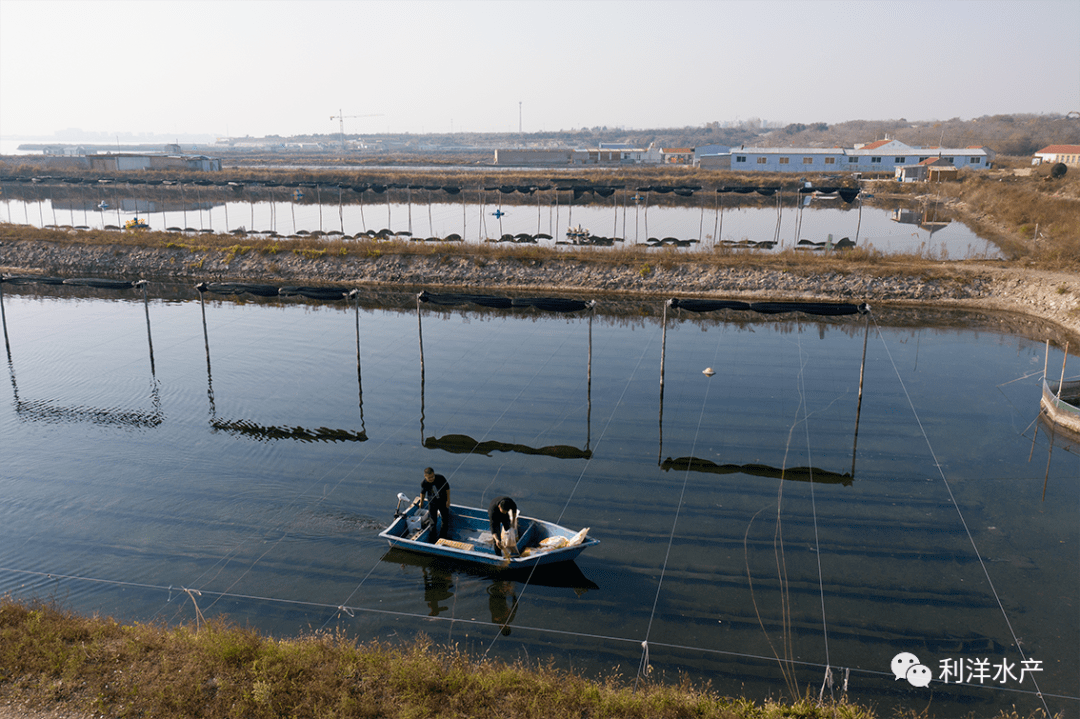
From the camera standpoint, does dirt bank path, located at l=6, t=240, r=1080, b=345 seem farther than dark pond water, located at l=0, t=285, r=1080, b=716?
Yes

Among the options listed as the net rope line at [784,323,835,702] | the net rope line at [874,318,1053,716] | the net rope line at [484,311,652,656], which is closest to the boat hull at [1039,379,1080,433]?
the net rope line at [874,318,1053,716]

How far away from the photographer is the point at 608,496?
15328mm

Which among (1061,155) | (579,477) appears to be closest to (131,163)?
(579,477)

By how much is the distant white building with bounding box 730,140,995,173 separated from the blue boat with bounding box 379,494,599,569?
82.2 m

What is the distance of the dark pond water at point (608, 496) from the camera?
36.1 feet

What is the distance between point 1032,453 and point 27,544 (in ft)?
72.2

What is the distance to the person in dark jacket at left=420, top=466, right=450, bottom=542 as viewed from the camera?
1334 centimetres

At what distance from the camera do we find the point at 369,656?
9594 millimetres

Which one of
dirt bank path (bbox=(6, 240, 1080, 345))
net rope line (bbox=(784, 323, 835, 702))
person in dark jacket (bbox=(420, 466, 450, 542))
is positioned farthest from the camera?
dirt bank path (bbox=(6, 240, 1080, 345))

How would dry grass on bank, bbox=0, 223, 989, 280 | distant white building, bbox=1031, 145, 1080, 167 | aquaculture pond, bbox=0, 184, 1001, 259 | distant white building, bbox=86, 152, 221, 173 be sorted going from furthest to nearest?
distant white building, bbox=86, 152, 221, 173 < distant white building, bbox=1031, 145, 1080, 167 < aquaculture pond, bbox=0, 184, 1001, 259 < dry grass on bank, bbox=0, 223, 989, 280

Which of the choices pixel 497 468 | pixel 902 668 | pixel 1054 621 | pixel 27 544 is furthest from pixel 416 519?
pixel 1054 621

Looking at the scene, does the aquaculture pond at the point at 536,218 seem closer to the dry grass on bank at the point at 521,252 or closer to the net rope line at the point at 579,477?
the dry grass on bank at the point at 521,252

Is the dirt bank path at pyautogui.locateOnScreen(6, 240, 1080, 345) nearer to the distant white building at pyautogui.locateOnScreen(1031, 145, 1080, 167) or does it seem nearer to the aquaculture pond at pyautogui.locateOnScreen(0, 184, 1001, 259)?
the aquaculture pond at pyautogui.locateOnScreen(0, 184, 1001, 259)

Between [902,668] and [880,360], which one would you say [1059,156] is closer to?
[880,360]
